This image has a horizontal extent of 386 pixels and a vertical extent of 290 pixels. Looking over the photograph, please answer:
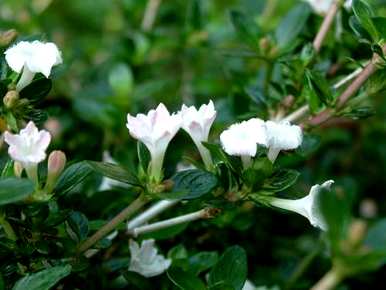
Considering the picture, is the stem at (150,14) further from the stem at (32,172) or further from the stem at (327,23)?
the stem at (32,172)

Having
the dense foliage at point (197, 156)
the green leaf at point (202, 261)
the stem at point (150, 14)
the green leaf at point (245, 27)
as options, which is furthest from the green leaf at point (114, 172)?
the stem at point (150, 14)

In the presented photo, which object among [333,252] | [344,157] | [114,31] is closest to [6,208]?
[333,252]

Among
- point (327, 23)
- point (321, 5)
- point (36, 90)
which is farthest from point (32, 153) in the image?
point (321, 5)

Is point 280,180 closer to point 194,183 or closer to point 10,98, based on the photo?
point 194,183

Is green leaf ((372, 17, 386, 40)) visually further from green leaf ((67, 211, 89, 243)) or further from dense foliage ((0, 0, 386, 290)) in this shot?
green leaf ((67, 211, 89, 243))

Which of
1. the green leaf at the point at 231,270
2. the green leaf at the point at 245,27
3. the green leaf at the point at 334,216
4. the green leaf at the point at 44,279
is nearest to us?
the green leaf at the point at 334,216

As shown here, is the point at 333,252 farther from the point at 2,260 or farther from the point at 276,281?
the point at 276,281

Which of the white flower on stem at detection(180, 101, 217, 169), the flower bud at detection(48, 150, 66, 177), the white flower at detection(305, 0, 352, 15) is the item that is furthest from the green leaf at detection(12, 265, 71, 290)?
the white flower at detection(305, 0, 352, 15)
